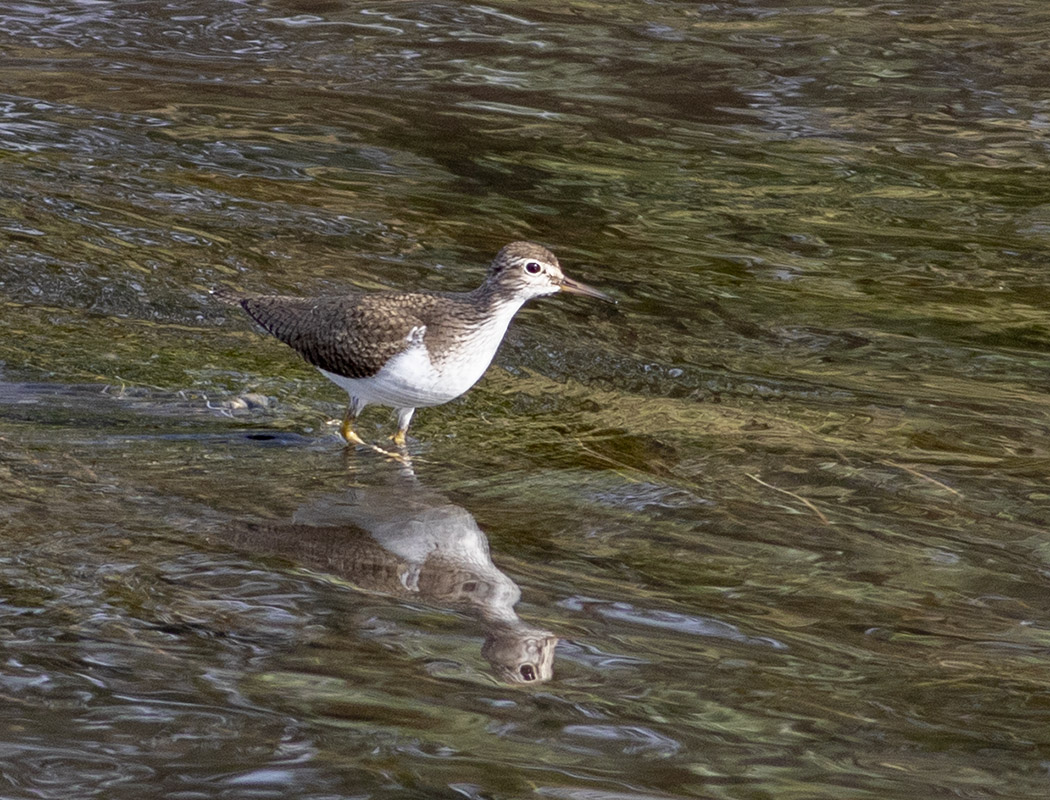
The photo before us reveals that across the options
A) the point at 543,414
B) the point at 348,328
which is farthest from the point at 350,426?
the point at 543,414

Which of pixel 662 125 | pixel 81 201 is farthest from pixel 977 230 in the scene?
pixel 81 201

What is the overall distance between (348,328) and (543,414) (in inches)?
56.1

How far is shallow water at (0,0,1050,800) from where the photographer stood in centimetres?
548

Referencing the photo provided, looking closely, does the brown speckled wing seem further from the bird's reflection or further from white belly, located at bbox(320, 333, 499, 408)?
the bird's reflection

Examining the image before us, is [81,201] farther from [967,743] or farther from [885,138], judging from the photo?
[967,743]

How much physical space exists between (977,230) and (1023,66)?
3963 millimetres

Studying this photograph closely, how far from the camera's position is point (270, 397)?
29.6ft

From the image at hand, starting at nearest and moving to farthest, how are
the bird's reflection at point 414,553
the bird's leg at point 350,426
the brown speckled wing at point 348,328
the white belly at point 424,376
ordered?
the bird's reflection at point 414,553 → the white belly at point 424,376 → the brown speckled wing at point 348,328 → the bird's leg at point 350,426

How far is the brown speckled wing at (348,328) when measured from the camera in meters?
8.05

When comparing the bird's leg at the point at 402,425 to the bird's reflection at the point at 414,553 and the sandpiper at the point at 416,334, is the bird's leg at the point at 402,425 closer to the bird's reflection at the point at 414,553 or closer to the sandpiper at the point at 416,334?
the sandpiper at the point at 416,334

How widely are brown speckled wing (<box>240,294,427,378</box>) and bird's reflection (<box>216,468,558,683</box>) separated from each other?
0.74m

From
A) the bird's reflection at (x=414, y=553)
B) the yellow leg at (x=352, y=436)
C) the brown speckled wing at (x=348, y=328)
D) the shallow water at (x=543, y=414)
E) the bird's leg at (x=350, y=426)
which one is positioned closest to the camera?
the shallow water at (x=543, y=414)

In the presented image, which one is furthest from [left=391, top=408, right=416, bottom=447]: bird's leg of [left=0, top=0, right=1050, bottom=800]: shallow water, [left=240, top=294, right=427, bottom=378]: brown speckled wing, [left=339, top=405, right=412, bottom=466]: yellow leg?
[left=240, top=294, right=427, bottom=378]: brown speckled wing

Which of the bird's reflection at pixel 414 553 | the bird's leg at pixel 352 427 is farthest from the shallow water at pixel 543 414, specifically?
the bird's leg at pixel 352 427
